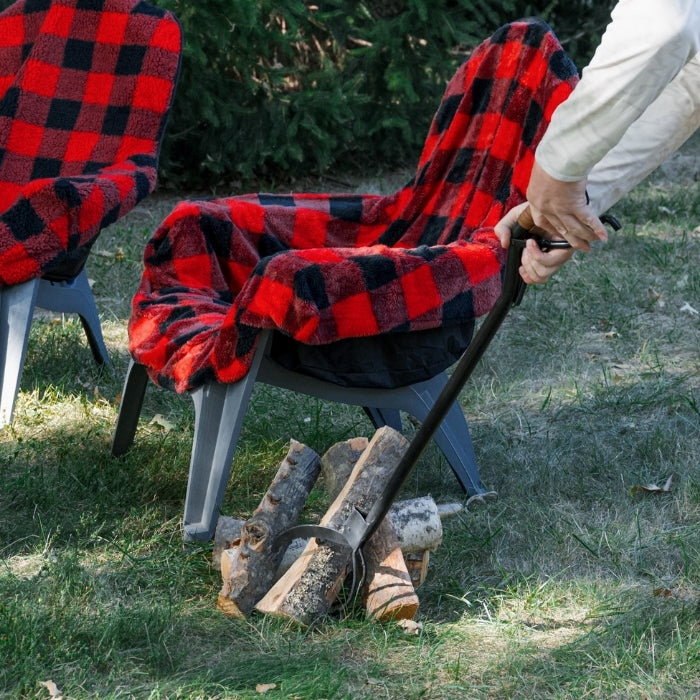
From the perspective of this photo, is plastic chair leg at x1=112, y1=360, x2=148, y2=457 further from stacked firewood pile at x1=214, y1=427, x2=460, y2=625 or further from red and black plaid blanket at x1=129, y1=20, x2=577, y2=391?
stacked firewood pile at x1=214, y1=427, x2=460, y2=625

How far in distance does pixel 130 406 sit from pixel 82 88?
1579 millimetres

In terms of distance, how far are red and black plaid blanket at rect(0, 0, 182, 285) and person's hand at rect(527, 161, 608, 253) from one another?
230 centimetres

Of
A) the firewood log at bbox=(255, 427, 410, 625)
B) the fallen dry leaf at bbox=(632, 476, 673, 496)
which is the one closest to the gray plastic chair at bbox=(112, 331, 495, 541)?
the firewood log at bbox=(255, 427, 410, 625)

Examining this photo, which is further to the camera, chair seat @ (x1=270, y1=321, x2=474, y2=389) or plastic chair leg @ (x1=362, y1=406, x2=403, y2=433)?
plastic chair leg @ (x1=362, y1=406, x2=403, y2=433)

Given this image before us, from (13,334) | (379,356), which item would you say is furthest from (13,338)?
(379,356)

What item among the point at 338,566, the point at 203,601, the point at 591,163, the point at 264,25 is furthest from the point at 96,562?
the point at 264,25

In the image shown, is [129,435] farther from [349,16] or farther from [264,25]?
[349,16]

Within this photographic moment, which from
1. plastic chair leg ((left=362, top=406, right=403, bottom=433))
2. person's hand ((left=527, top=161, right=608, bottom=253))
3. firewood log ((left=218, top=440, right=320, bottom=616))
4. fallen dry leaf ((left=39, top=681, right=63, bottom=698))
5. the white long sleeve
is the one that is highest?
the white long sleeve

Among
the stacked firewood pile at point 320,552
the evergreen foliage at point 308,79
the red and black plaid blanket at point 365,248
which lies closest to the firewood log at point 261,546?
the stacked firewood pile at point 320,552

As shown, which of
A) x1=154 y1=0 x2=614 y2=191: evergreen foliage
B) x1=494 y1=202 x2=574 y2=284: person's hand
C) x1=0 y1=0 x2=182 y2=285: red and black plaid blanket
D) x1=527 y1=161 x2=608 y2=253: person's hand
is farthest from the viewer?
x1=154 y1=0 x2=614 y2=191: evergreen foliage

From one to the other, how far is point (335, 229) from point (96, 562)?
4.67 feet

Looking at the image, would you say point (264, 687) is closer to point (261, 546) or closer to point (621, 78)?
point (261, 546)

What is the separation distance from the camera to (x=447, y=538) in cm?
281

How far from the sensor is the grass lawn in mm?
2174
